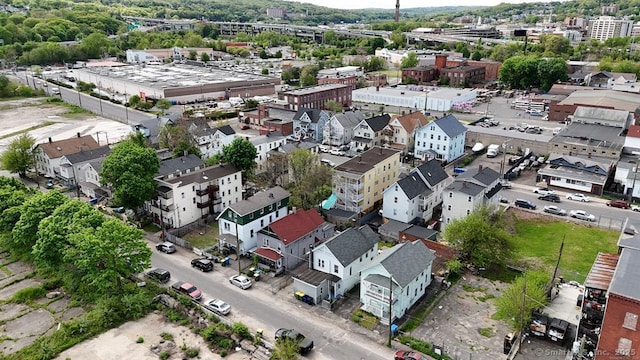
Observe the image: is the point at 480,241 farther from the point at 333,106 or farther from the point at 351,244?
the point at 333,106

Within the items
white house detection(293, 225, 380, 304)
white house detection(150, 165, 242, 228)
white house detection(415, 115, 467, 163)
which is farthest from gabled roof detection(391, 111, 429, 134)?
white house detection(293, 225, 380, 304)

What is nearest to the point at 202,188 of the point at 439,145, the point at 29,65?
the point at 439,145

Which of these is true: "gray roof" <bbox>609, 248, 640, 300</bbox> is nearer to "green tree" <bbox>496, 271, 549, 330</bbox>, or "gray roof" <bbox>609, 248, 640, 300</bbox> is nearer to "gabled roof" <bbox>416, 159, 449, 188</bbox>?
"green tree" <bbox>496, 271, 549, 330</bbox>

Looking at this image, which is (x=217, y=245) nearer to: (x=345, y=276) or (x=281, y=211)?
(x=281, y=211)

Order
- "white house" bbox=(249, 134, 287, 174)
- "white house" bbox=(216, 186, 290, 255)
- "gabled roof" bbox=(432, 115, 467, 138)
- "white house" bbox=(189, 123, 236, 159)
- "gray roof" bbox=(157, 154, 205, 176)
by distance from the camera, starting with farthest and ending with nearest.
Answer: "white house" bbox=(189, 123, 236, 159) < "gabled roof" bbox=(432, 115, 467, 138) < "white house" bbox=(249, 134, 287, 174) < "gray roof" bbox=(157, 154, 205, 176) < "white house" bbox=(216, 186, 290, 255)

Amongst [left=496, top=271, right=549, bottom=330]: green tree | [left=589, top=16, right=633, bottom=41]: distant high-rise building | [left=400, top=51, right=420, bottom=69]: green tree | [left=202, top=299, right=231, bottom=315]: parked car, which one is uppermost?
[left=589, top=16, right=633, bottom=41]: distant high-rise building

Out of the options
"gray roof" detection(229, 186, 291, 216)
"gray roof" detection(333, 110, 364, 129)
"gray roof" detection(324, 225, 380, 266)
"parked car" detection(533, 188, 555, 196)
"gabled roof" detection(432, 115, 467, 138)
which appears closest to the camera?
"gray roof" detection(324, 225, 380, 266)
